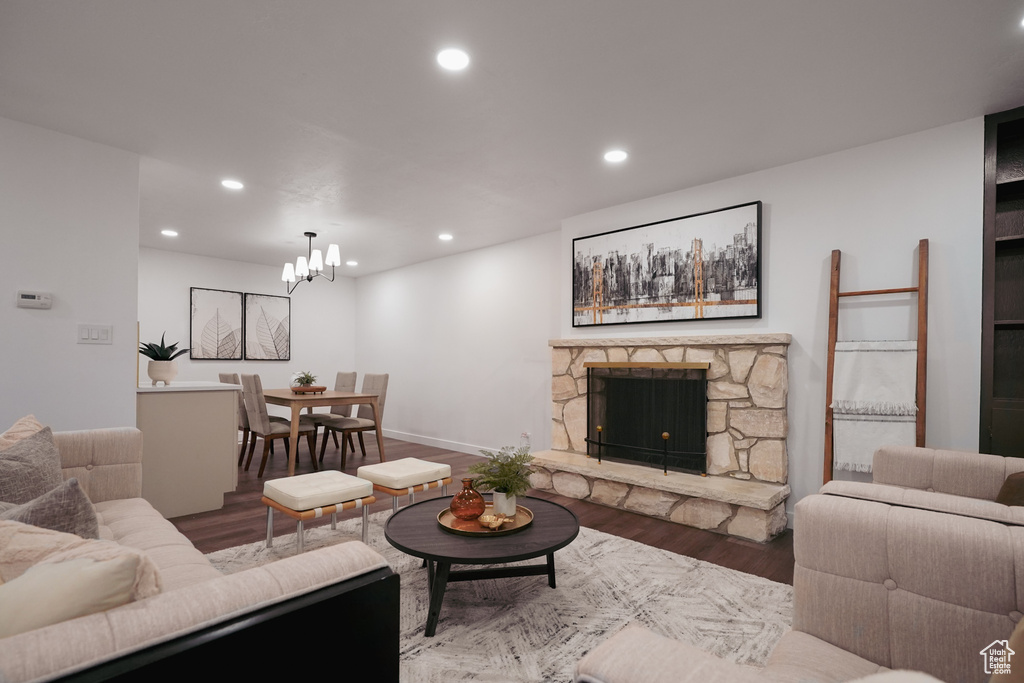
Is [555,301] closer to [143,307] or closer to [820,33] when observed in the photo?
[820,33]

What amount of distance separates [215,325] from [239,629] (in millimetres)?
6720

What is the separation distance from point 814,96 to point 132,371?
14.4 ft

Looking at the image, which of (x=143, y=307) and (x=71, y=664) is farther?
(x=143, y=307)

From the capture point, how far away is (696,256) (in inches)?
152

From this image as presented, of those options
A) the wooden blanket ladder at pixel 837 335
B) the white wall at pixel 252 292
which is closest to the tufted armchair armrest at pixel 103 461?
the white wall at pixel 252 292

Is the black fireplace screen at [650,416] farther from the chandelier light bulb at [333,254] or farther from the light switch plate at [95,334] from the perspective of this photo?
the light switch plate at [95,334]

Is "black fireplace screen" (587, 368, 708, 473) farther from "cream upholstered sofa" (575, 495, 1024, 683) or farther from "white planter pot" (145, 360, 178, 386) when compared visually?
"white planter pot" (145, 360, 178, 386)

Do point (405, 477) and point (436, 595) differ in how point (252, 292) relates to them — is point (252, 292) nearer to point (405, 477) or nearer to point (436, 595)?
point (405, 477)

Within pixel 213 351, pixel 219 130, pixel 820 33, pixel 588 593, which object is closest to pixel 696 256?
pixel 820 33

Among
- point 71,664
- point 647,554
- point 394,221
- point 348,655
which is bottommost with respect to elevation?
point 647,554

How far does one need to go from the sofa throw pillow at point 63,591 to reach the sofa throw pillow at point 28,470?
1078 millimetres

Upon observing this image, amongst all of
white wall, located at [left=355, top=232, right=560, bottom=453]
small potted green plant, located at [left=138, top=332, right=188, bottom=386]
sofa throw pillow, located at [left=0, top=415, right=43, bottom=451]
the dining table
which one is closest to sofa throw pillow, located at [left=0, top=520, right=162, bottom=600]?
sofa throw pillow, located at [left=0, top=415, right=43, bottom=451]

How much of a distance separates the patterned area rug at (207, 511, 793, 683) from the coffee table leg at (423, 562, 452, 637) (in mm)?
53

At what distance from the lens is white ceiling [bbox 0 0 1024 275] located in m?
1.99
